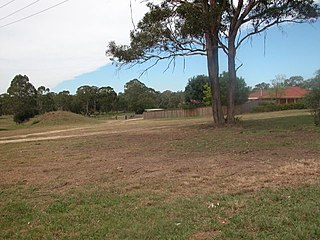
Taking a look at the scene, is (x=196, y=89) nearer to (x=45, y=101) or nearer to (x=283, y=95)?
(x=283, y=95)

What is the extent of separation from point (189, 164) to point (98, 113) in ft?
299

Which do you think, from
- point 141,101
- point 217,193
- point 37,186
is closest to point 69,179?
point 37,186

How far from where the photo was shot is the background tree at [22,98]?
6784 centimetres

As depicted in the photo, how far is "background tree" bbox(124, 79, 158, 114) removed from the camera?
92375 millimetres

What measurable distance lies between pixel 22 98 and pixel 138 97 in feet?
106

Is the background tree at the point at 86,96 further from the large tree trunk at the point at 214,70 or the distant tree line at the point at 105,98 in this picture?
the large tree trunk at the point at 214,70

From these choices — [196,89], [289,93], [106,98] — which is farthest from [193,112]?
[106,98]

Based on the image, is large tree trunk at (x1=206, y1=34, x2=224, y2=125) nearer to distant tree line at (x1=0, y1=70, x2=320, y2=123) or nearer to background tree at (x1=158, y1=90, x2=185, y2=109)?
distant tree line at (x1=0, y1=70, x2=320, y2=123)

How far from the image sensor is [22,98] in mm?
70750

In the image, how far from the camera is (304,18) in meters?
20.5

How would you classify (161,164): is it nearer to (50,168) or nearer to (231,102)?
(50,168)

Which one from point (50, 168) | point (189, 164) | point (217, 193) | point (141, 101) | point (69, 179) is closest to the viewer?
point (217, 193)

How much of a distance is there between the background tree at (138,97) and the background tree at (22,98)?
90.4ft

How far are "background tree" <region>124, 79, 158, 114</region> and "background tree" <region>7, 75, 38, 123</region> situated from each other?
2757cm
